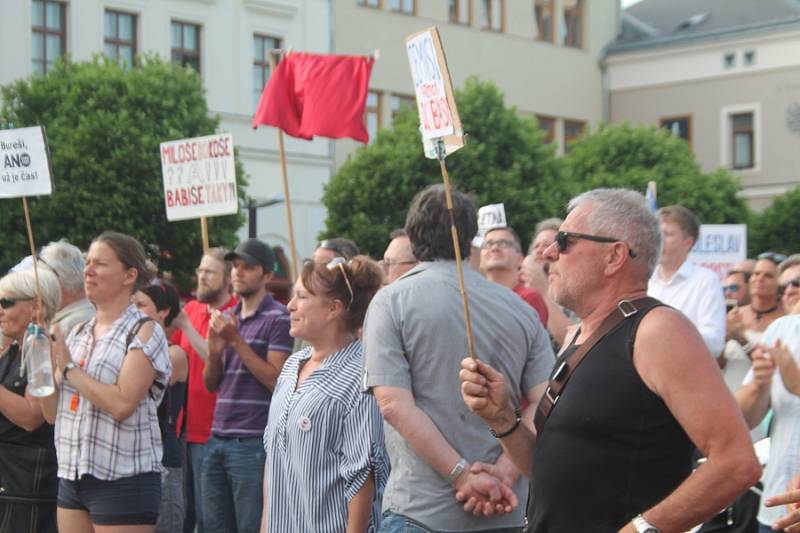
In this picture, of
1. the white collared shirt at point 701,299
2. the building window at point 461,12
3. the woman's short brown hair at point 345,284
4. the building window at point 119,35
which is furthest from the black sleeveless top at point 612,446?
the building window at point 461,12

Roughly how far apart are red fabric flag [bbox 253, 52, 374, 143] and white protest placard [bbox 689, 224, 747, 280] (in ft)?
23.0

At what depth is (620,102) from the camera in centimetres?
4606

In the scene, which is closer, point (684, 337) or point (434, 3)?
point (684, 337)

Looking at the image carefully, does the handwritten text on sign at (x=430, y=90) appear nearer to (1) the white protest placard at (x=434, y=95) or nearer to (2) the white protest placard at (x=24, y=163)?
(1) the white protest placard at (x=434, y=95)

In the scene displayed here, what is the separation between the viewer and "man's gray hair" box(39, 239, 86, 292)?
7.14m

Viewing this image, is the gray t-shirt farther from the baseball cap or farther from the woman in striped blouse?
the baseball cap

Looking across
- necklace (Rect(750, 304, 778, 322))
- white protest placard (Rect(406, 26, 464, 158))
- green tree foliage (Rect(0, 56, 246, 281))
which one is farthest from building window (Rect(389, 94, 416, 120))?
white protest placard (Rect(406, 26, 464, 158))

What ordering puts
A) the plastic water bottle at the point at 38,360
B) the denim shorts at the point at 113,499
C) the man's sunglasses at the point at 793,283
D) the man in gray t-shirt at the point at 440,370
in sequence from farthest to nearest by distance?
the man's sunglasses at the point at 793,283 < the plastic water bottle at the point at 38,360 < the denim shorts at the point at 113,499 < the man in gray t-shirt at the point at 440,370

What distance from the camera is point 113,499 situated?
6.11m

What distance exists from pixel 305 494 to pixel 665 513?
1.95 m

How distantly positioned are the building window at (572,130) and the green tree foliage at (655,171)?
798cm

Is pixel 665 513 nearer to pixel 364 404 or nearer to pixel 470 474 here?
pixel 470 474

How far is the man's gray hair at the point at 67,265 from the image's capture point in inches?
281

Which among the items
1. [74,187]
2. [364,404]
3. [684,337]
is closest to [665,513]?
[684,337]
